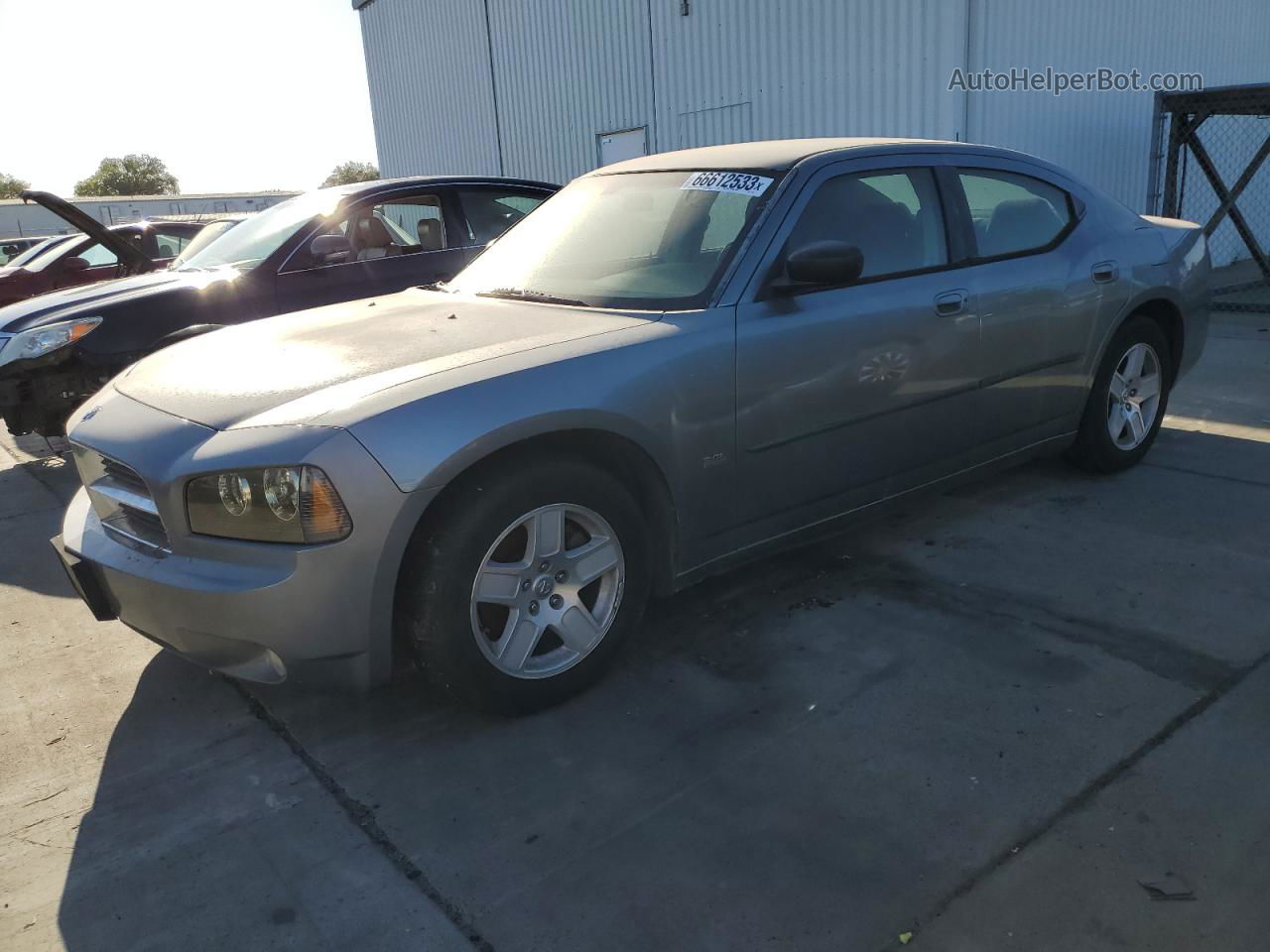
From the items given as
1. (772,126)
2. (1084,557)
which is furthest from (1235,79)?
(1084,557)

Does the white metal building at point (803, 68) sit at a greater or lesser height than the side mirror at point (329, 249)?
greater

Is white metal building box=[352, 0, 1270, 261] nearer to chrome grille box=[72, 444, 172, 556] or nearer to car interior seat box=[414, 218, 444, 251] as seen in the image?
car interior seat box=[414, 218, 444, 251]

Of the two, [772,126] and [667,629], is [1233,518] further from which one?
[772,126]

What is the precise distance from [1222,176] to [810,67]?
7.20m

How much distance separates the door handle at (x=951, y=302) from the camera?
11.7 feet

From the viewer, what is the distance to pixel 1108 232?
4.37 meters

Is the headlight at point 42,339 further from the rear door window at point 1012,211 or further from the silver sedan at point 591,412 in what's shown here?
the rear door window at point 1012,211

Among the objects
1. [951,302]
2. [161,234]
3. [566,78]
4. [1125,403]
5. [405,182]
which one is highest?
[566,78]

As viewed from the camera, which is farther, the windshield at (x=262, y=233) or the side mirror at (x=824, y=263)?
the windshield at (x=262, y=233)

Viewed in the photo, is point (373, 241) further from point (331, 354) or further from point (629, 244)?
point (331, 354)

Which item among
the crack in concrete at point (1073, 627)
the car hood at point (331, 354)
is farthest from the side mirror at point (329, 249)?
the crack in concrete at point (1073, 627)

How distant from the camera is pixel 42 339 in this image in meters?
5.48

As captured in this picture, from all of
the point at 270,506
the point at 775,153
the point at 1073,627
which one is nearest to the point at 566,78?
the point at 775,153

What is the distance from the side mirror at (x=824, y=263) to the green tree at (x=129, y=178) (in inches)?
3975
